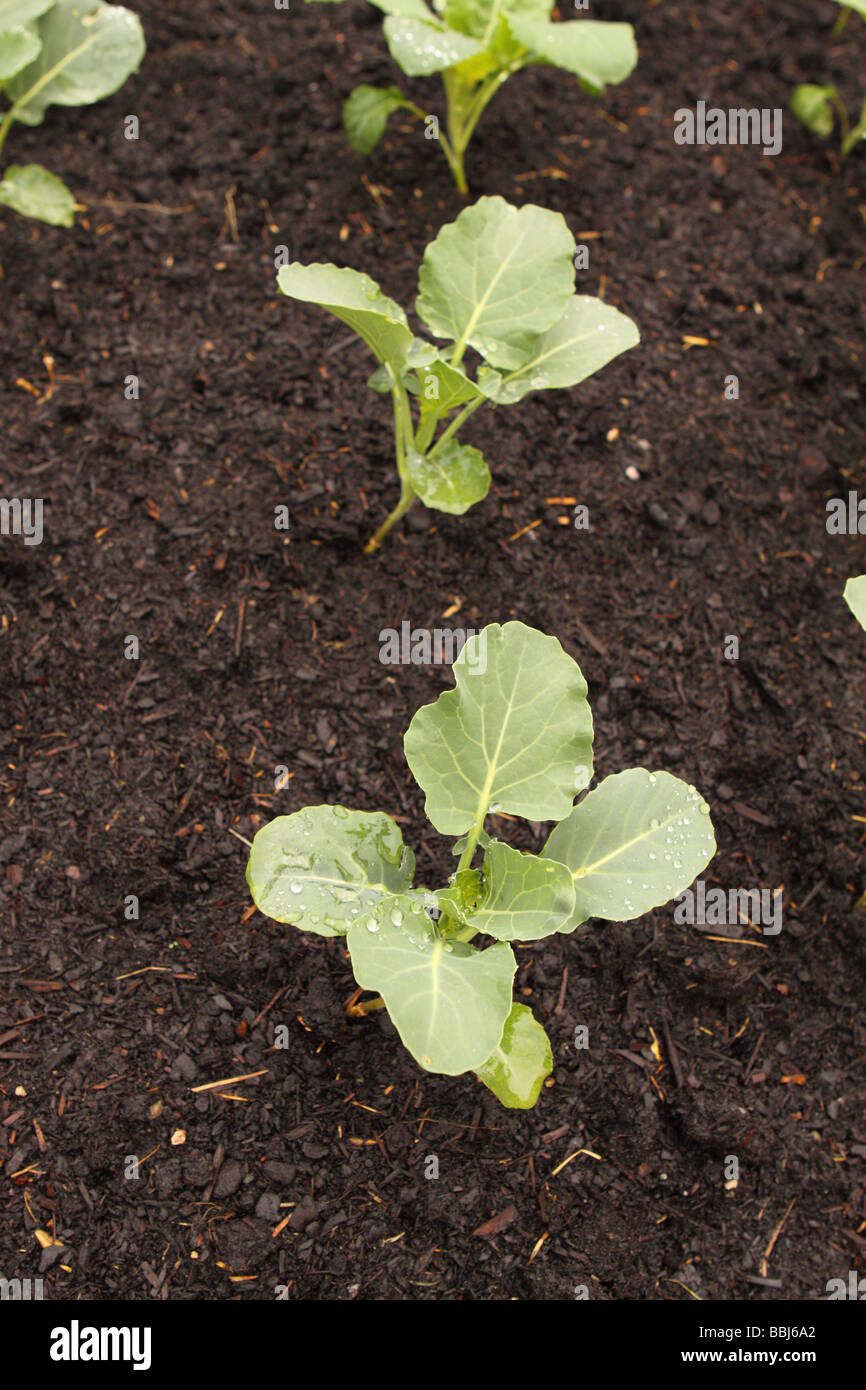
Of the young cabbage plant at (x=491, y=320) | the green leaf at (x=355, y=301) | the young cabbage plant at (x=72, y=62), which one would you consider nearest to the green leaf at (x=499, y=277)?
the young cabbage plant at (x=491, y=320)

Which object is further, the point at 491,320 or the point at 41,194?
the point at 41,194

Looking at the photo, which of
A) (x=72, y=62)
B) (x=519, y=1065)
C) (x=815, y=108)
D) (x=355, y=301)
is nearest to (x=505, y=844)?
(x=519, y=1065)

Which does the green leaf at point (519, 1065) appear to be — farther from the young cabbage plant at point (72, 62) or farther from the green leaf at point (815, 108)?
the green leaf at point (815, 108)

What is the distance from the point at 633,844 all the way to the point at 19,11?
2.33 meters

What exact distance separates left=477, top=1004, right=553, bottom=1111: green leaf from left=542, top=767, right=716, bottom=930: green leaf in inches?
8.2

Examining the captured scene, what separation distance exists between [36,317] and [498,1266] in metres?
2.35

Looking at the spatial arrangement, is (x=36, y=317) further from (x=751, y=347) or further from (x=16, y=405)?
(x=751, y=347)

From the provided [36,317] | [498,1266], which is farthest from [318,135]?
[498,1266]

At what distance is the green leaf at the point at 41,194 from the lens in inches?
95.4

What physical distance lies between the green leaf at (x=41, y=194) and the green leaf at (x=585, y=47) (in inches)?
44.6

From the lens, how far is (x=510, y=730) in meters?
1.71

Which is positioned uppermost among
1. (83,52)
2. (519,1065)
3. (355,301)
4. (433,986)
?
(83,52)

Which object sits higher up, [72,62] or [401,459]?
[72,62]

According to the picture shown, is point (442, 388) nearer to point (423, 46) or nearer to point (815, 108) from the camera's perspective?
point (423, 46)
